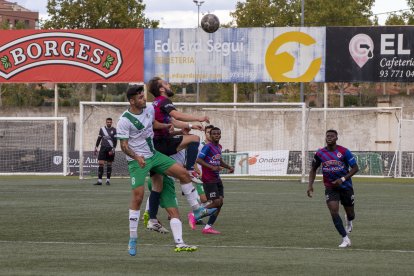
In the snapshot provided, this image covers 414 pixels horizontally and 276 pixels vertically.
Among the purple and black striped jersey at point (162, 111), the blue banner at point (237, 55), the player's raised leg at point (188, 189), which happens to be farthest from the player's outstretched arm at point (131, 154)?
the blue banner at point (237, 55)

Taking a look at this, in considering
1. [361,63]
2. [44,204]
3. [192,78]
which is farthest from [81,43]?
[44,204]

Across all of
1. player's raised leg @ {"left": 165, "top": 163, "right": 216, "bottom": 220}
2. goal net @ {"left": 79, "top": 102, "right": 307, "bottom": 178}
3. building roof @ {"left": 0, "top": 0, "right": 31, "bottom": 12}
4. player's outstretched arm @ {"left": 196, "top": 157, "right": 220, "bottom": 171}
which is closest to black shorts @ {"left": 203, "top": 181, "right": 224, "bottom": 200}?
player's outstretched arm @ {"left": 196, "top": 157, "right": 220, "bottom": 171}

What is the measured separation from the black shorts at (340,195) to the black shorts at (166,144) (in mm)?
2320

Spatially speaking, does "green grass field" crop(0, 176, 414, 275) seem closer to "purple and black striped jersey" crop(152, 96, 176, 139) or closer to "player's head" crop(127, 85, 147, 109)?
"purple and black striped jersey" crop(152, 96, 176, 139)

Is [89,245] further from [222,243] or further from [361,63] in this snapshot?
[361,63]

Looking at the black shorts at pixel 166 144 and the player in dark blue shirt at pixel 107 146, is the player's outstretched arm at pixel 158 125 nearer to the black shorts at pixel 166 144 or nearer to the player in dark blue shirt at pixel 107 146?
the black shorts at pixel 166 144

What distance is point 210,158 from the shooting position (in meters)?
16.7

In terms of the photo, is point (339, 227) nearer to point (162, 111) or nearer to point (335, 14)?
point (162, 111)

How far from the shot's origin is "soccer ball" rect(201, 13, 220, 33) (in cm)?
3453

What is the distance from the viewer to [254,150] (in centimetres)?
3925

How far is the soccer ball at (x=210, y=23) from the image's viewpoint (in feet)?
113

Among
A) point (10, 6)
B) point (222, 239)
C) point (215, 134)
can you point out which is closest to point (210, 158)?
point (215, 134)

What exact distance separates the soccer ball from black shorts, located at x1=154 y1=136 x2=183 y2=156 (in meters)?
20.5

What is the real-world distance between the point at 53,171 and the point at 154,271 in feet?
89.5
